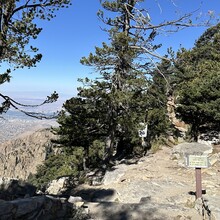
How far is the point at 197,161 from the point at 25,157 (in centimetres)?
12995

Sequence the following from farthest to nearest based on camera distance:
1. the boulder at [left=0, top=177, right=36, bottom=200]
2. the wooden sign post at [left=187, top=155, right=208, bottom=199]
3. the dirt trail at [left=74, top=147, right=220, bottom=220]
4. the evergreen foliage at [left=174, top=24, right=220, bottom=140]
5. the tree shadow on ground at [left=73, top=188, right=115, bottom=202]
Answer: the evergreen foliage at [left=174, top=24, right=220, bottom=140] → the tree shadow on ground at [left=73, top=188, right=115, bottom=202] → the boulder at [left=0, top=177, right=36, bottom=200] → the wooden sign post at [left=187, top=155, right=208, bottom=199] → the dirt trail at [left=74, top=147, right=220, bottom=220]

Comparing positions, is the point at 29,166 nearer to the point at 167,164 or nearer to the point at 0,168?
the point at 0,168

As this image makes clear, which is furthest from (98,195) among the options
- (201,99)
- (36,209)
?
(201,99)

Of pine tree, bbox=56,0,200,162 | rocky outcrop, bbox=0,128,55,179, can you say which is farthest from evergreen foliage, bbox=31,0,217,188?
rocky outcrop, bbox=0,128,55,179

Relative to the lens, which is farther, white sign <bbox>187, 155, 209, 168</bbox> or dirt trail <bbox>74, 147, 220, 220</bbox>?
white sign <bbox>187, 155, 209, 168</bbox>

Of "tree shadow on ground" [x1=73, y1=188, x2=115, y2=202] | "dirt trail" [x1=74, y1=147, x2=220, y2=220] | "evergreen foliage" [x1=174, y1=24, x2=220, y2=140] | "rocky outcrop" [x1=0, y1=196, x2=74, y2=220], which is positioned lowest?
"tree shadow on ground" [x1=73, y1=188, x2=115, y2=202]

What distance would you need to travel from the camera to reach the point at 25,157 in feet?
432

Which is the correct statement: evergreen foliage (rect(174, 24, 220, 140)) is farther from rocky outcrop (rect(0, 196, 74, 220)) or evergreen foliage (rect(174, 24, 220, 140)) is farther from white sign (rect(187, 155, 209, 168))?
rocky outcrop (rect(0, 196, 74, 220))

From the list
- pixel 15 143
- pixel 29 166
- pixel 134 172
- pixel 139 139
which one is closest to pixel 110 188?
pixel 134 172

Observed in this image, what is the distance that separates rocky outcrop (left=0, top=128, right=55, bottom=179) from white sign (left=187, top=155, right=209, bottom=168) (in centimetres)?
10822

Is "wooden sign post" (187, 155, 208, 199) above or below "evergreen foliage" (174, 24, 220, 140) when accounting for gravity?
below

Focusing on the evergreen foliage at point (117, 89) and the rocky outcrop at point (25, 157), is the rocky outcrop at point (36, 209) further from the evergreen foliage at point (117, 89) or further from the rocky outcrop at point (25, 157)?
the rocky outcrop at point (25, 157)

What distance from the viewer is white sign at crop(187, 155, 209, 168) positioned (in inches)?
376

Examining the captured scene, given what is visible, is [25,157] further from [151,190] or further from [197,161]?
[197,161]
